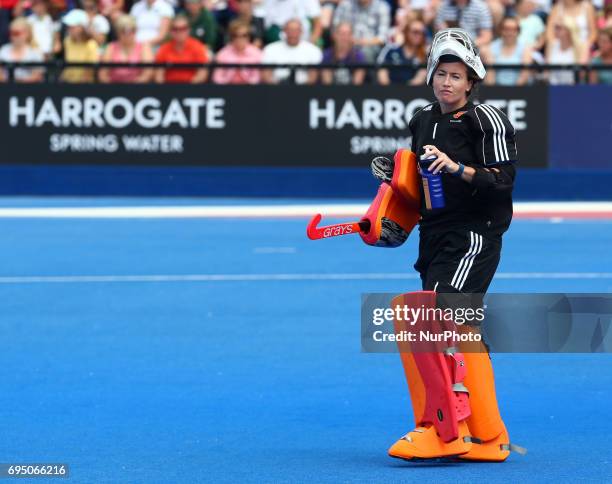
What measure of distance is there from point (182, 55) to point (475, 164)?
14.5 meters

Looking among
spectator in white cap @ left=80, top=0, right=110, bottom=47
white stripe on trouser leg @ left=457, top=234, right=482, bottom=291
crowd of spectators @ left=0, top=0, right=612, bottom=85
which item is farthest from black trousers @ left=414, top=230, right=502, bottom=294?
spectator in white cap @ left=80, top=0, right=110, bottom=47

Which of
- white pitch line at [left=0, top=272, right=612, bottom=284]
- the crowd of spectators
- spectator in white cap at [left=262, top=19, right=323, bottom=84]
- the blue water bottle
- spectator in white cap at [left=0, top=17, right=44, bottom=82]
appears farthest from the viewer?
spectator in white cap at [left=0, top=17, right=44, bottom=82]

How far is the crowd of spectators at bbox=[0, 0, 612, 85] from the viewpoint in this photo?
20.2 meters

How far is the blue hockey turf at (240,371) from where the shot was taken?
680cm

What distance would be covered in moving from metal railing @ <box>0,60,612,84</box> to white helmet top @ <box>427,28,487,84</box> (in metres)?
13.5

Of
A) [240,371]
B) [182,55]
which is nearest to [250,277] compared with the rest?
[240,371]

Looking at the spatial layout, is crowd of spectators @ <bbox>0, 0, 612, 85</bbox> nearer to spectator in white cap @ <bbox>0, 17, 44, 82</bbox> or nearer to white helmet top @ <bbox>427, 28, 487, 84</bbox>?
spectator in white cap @ <bbox>0, 17, 44, 82</bbox>

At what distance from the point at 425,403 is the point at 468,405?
19cm

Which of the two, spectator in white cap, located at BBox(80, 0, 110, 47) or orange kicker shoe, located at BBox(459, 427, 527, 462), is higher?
spectator in white cap, located at BBox(80, 0, 110, 47)

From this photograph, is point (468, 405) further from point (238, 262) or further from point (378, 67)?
point (378, 67)

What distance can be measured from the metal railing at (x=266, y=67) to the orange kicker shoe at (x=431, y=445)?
541 inches

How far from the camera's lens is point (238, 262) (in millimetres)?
14305

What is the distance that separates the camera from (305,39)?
21094 millimetres

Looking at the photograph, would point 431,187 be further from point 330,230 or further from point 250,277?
point 250,277
